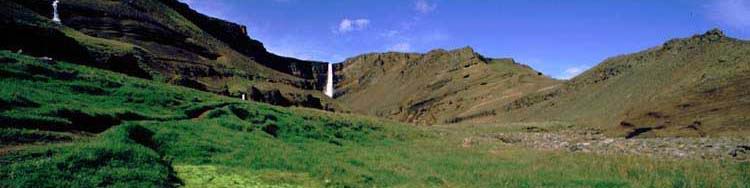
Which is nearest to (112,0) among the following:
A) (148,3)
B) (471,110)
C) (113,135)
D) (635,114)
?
(148,3)

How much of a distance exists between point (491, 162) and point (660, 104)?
32851 millimetres

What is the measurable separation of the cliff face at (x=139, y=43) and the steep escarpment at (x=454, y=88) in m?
31.0

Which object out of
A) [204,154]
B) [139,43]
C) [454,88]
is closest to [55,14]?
[139,43]

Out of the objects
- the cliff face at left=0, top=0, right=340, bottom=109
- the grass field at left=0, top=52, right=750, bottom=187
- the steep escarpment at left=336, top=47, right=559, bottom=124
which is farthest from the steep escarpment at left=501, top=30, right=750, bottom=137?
the cliff face at left=0, top=0, right=340, bottom=109

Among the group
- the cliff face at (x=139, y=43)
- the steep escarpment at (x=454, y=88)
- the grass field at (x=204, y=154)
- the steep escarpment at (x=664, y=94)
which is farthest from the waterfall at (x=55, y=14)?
the steep escarpment at (x=664, y=94)

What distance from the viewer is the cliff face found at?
131 ft

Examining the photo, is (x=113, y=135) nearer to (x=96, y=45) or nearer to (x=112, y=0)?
(x=96, y=45)

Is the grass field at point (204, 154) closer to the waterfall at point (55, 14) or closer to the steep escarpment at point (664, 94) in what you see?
the steep escarpment at point (664, 94)

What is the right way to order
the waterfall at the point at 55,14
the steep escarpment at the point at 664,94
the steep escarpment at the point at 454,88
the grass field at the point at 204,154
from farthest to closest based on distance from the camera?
the steep escarpment at the point at 454,88, the waterfall at the point at 55,14, the steep escarpment at the point at 664,94, the grass field at the point at 204,154

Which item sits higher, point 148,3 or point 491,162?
point 148,3

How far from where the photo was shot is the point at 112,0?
104 metres

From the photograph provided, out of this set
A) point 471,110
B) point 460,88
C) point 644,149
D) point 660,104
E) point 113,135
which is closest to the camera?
point 113,135

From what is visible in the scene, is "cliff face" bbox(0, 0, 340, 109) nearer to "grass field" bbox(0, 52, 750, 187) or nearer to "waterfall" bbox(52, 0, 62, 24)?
"waterfall" bbox(52, 0, 62, 24)

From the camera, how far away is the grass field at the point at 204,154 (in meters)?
13.9
